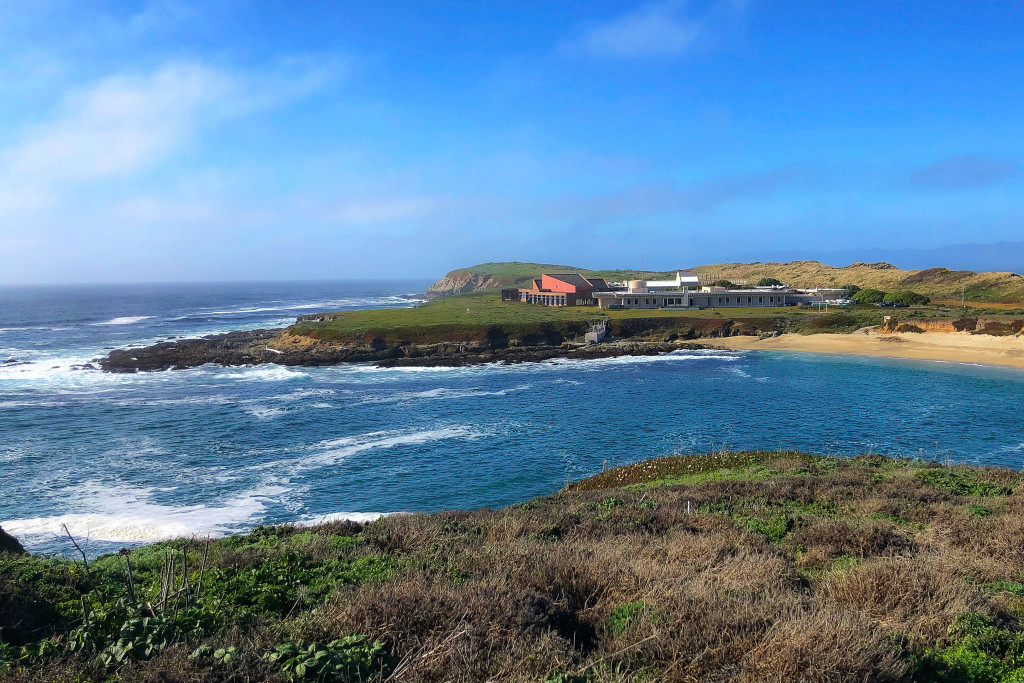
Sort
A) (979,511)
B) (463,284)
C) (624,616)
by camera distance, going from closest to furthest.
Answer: (624,616) < (979,511) < (463,284)

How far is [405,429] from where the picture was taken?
99.9 feet

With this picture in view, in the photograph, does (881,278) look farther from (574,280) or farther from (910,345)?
(910,345)

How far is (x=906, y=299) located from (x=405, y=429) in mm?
74366

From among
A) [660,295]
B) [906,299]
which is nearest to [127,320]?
[660,295]

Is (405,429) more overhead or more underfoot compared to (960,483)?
more underfoot

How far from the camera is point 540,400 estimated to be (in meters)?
36.8

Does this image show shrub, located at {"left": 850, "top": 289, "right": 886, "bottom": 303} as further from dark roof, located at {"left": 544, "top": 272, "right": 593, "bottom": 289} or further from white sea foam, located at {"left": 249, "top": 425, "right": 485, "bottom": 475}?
white sea foam, located at {"left": 249, "top": 425, "right": 485, "bottom": 475}

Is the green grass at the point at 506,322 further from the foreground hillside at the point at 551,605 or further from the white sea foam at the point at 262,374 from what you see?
the foreground hillside at the point at 551,605

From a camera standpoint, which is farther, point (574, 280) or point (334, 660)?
point (574, 280)

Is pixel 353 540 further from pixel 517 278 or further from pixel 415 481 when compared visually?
pixel 517 278

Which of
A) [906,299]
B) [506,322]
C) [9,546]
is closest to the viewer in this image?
[9,546]

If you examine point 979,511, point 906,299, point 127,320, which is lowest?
point 979,511

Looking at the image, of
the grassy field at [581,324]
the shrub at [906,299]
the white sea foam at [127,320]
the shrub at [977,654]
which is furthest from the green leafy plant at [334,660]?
the white sea foam at [127,320]

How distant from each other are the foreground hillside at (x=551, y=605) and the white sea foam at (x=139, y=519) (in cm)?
681
